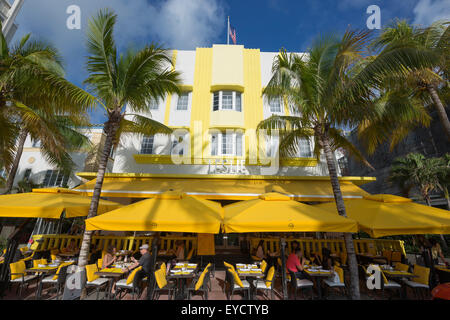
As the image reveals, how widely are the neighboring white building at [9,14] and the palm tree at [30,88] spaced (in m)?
10.3

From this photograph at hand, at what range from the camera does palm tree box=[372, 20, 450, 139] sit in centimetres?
778

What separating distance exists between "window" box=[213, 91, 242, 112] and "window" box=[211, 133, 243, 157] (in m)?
2.19

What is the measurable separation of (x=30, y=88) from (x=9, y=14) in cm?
1384

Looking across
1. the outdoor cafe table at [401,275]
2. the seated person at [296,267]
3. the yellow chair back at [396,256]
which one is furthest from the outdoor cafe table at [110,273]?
the yellow chair back at [396,256]

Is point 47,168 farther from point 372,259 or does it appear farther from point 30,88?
point 372,259

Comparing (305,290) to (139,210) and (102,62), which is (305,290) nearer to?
(139,210)

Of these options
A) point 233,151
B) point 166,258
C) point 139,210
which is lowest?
point 166,258

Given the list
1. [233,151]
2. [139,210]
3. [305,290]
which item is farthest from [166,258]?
[233,151]

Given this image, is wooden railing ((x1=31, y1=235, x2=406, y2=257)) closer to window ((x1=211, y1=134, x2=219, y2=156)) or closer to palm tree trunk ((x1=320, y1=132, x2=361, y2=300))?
palm tree trunk ((x1=320, y1=132, x2=361, y2=300))

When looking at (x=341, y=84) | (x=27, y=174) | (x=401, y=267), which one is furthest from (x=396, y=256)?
(x=27, y=174)

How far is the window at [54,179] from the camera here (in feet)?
65.3

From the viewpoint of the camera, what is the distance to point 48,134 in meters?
7.98

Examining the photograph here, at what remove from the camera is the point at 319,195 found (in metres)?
10.6

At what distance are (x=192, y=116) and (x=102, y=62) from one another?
7.98 m
